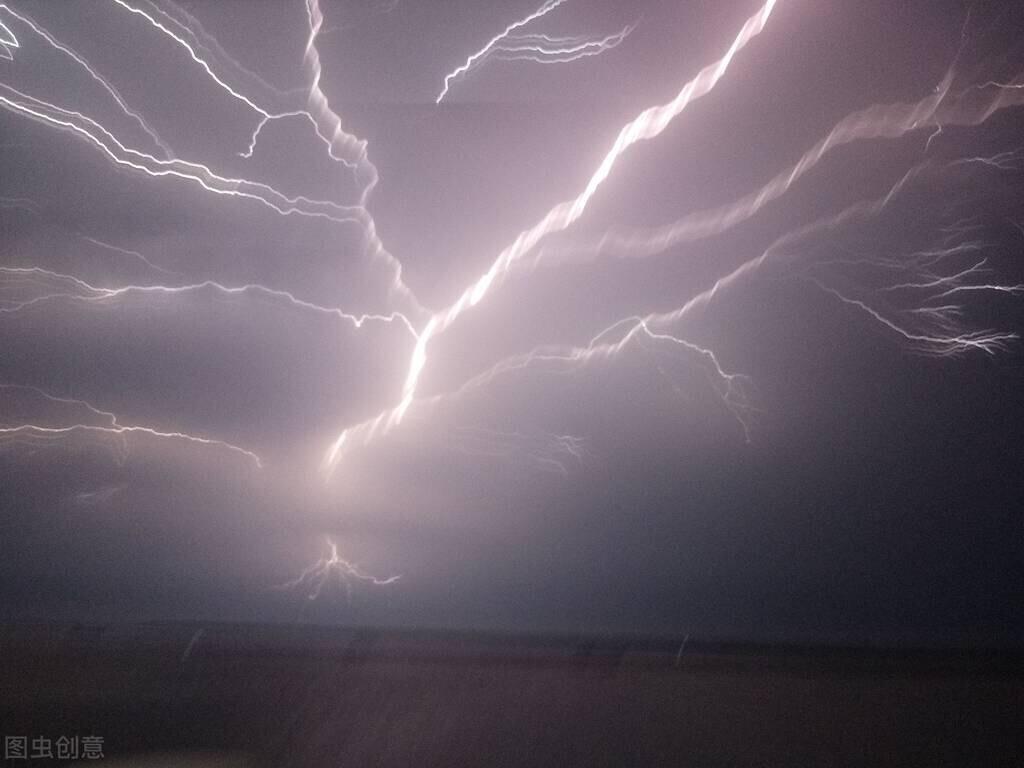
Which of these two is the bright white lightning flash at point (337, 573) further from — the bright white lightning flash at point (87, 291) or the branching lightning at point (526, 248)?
the bright white lightning flash at point (87, 291)

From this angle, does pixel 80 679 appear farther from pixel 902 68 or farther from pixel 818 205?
pixel 902 68

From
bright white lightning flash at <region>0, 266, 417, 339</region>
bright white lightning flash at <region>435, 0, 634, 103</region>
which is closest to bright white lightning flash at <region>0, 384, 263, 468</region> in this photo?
bright white lightning flash at <region>0, 266, 417, 339</region>

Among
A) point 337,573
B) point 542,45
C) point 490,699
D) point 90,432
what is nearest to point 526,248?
point 542,45

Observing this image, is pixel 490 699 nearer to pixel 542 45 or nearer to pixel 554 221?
pixel 554 221

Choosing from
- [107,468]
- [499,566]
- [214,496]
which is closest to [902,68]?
[499,566]

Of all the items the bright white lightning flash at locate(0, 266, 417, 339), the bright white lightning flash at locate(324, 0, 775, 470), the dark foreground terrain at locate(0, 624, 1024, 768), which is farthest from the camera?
the bright white lightning flash at locate(0, 266, 417, 339)

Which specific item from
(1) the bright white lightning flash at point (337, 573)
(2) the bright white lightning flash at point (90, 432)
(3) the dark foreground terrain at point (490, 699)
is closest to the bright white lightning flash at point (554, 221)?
(1) the bright white lightning flash at point (337, 573)

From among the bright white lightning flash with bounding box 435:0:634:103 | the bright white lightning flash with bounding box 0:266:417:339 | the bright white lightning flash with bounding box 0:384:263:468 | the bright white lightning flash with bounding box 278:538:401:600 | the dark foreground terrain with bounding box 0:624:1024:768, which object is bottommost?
the dark foreground terrain with bounding box 0:624:1024:768

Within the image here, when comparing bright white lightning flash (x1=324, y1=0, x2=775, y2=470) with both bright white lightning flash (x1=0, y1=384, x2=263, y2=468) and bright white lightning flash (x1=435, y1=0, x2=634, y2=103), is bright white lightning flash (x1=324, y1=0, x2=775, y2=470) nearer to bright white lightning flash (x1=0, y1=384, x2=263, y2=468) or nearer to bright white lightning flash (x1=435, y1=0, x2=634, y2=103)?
bright white lightning flash (x1=435, y1=0, x2=634, y2=103)
